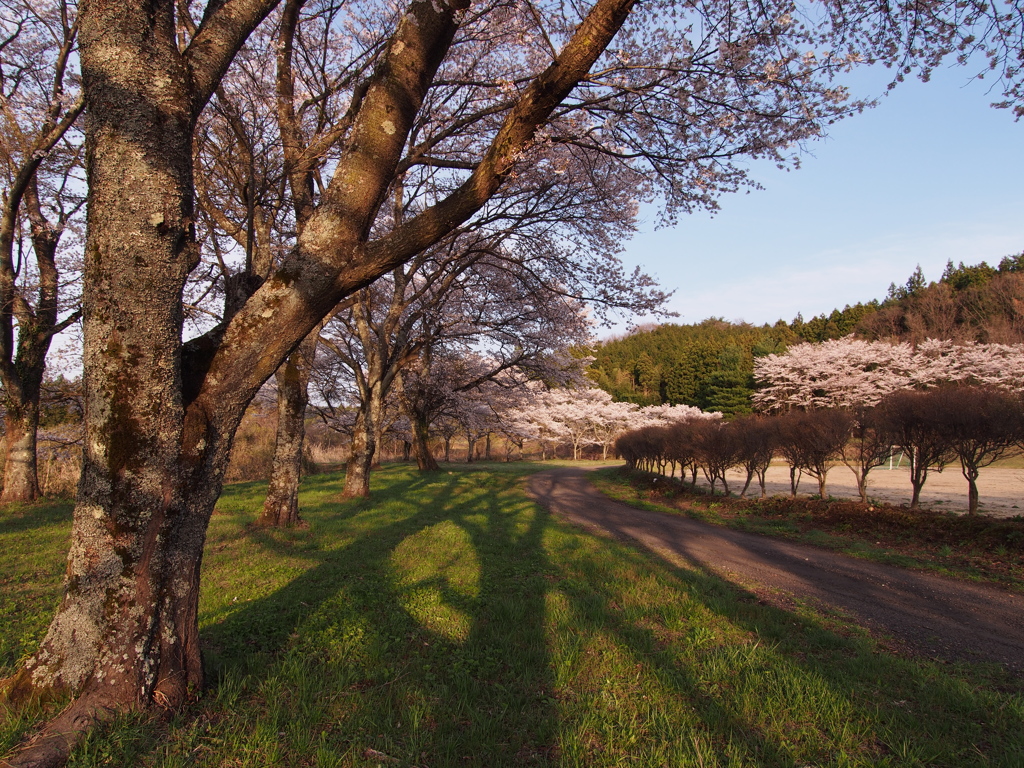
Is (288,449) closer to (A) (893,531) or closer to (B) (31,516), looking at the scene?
(B) (31,516)

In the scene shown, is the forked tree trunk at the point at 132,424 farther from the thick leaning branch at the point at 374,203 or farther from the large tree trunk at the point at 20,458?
the large tree trunk at the point at 20,458

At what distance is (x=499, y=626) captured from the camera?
3.82 m

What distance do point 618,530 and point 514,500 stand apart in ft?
14.1

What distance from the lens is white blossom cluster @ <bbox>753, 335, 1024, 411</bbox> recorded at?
24.7 meters

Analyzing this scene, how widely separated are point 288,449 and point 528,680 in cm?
636

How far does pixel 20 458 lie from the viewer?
10.4 m

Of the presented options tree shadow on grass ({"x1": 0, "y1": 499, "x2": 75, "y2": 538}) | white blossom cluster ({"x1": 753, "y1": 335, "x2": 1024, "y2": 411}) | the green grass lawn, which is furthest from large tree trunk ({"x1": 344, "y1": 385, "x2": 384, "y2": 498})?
white blossom cluster ({"x1": 753, "y1": 335, "x2": 1024, "y2": 411})

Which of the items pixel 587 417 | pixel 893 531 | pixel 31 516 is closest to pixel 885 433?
pixel 893 531

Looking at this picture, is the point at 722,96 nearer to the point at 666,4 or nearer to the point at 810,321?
the point at 666,4

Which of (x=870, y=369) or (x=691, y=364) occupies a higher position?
(x=691, y=364)

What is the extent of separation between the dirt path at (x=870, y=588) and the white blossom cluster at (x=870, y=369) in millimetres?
17102

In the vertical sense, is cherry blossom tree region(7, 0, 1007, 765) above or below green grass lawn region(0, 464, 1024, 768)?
above

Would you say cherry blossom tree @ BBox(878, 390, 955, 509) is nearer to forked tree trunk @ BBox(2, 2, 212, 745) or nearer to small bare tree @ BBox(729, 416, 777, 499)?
small bare tree @ BBox(729, 416, 777, 499)

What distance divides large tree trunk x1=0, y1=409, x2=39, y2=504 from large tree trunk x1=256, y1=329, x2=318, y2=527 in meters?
6.36
